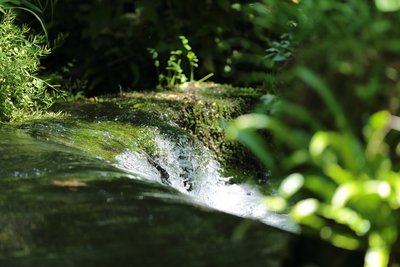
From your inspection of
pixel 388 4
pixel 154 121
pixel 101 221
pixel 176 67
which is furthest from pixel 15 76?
pixel 388 4

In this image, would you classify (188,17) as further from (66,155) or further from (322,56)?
(322,56)

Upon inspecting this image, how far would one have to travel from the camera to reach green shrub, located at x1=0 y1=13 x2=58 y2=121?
177 inches

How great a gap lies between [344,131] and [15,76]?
10.7ft

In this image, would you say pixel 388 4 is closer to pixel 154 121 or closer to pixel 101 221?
pixel 101 221

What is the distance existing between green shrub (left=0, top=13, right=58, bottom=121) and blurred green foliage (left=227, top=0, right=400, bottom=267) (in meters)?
2.93

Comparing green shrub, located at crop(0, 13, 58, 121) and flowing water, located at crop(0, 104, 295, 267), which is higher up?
green shrub, located at crop(0, 13, 58, 121)

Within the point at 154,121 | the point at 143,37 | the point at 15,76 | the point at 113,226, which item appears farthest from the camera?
the point at 143,37

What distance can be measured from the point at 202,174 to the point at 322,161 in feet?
10.7

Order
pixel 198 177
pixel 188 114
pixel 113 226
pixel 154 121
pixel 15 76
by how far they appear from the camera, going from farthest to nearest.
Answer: pixel 188 114 < pixel 154 121 < pixel 198 177 < pixel 15 76 < pixel 113 226

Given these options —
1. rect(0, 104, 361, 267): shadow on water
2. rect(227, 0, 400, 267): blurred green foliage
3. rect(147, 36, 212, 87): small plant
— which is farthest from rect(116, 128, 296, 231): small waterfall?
rect(227, 0, 400, 267): blurred green foliage

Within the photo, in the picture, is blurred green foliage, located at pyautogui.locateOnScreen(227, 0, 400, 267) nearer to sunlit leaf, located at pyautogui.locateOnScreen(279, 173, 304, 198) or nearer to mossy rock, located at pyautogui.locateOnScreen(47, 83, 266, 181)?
sunlit leaf, located at pyautogui.locateOnScreen(279, 173, 304, 198)

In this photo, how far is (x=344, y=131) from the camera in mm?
1727

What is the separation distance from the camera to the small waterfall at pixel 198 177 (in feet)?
14.8

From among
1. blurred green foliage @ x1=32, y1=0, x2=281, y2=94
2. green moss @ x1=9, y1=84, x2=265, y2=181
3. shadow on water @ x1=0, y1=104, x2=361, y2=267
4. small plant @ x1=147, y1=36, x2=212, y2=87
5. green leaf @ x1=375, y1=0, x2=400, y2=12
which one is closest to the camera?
green leaf @ x1=375, y1=0, x2=400, y2=12
